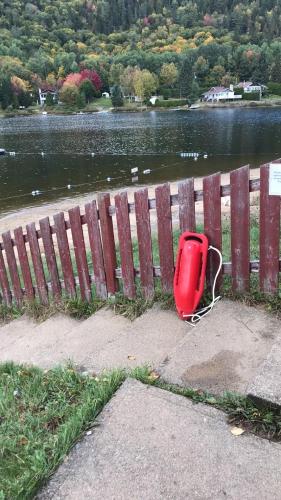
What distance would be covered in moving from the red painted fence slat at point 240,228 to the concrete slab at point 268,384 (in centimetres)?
132

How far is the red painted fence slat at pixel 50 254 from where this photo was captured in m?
5.24

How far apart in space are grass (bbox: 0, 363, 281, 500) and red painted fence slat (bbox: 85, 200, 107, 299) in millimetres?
1601

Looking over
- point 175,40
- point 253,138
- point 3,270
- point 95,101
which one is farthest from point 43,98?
point 3,270

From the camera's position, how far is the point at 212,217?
3914 millimetres

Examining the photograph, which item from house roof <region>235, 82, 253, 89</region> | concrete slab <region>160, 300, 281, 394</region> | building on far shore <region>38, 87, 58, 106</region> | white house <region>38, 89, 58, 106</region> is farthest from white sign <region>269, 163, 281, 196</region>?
white house <region>38, 89, 58, 106</region>

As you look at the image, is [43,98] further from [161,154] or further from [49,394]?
[49,394]

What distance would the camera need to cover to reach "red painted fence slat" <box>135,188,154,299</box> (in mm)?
4180

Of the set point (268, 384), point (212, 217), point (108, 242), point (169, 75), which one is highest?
point (169, 75)

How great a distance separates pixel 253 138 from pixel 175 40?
169 metres

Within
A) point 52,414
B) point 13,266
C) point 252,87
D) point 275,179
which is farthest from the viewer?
point 252,87

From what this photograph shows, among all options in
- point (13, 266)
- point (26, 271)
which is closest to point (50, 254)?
point (26, 271)

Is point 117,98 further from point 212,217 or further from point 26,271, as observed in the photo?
point 212,217

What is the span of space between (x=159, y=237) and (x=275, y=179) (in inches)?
49.7

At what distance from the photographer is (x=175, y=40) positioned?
190125 mm
